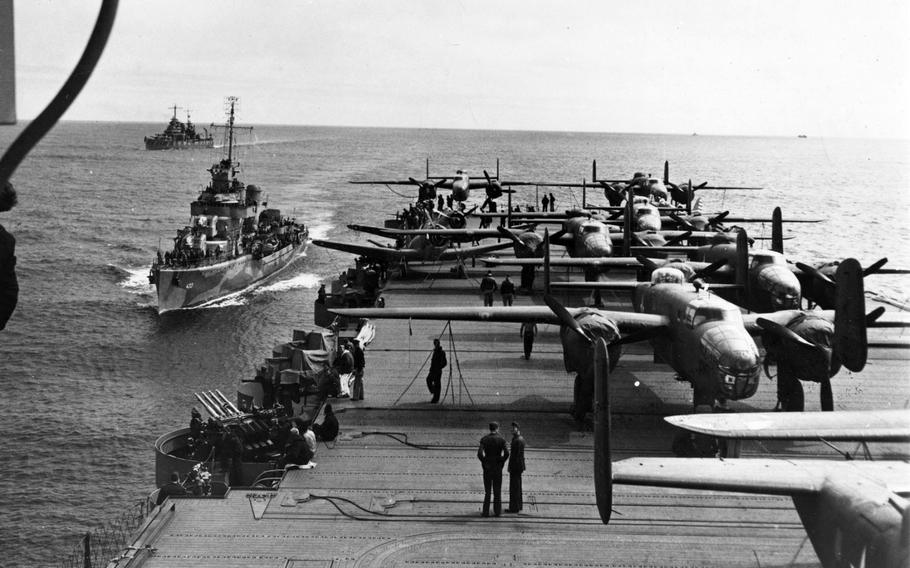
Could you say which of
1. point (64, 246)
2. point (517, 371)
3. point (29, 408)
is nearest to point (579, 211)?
point (517, 371)

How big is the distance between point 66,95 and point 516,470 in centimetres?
1599

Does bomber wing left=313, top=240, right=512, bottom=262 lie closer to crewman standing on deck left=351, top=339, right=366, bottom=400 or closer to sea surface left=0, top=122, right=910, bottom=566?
sea surface left=0, top=122, right=910, bottom=566

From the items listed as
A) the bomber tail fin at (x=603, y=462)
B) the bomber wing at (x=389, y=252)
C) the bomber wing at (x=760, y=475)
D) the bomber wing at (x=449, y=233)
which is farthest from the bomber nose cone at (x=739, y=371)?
the bomber wing at (x=389, y=252)

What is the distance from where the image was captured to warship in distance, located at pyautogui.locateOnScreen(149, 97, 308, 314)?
5781 centimetres

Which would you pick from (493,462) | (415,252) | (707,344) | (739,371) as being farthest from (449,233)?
(493,462)

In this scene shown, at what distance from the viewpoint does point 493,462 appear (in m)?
16.8

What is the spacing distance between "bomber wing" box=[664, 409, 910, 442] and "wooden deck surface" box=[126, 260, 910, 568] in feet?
11.2

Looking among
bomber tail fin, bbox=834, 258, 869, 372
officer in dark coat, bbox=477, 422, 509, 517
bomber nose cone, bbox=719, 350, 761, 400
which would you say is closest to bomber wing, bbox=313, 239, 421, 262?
bomber nose cone, bbox=719, 350, 761, 400

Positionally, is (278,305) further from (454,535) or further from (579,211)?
(454,535)

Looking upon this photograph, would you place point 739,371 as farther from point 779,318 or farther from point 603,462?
point 603,462

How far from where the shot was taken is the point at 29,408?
37.1m

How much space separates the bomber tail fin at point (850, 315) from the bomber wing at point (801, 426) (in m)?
5.63

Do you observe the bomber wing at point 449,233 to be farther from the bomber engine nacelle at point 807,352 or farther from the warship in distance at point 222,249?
A: the bomber engine nacelle at point 807,352

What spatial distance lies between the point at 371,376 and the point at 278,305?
33.7 meters
